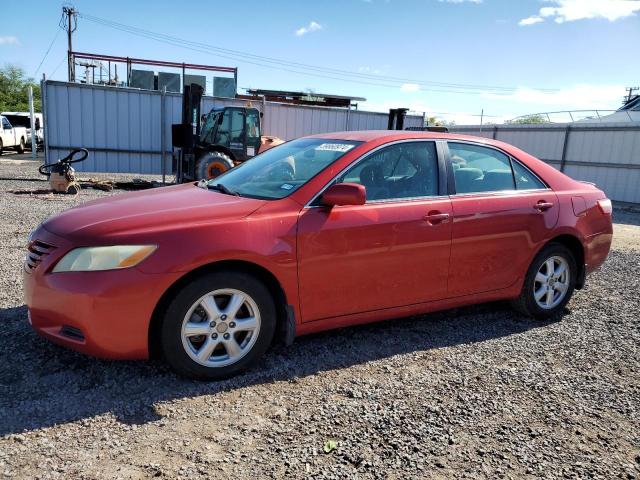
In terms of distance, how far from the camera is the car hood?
2988 mm

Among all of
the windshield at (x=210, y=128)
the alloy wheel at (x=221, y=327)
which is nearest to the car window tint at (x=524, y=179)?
the alloy wheel at (x=221, y=327)

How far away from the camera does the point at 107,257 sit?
289 centimetres

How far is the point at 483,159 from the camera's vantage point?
14.0ft

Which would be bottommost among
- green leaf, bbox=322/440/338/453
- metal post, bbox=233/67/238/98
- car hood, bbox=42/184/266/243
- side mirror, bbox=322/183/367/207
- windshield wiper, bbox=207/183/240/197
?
green leaf, bbox=322/440/338/453

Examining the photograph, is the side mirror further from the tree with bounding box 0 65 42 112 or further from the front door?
the tree with bounding box 0 65 42 112

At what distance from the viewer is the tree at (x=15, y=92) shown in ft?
147

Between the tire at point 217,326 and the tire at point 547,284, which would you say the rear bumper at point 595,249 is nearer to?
the tire at point 547,284

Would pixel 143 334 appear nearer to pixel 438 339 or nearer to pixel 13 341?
pixel 13 341

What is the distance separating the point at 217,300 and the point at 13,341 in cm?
164

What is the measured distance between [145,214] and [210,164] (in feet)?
34.8

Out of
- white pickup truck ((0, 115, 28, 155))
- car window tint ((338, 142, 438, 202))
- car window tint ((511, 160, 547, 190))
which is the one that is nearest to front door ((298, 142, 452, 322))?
car window tint ((338, 142, 438, 202))

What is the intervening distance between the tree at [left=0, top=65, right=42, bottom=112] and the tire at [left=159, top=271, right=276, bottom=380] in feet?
158

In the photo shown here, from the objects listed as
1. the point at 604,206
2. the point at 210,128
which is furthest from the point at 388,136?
the point at 210,128

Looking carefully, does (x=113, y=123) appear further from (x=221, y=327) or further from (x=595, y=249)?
(x=595, y=249)
